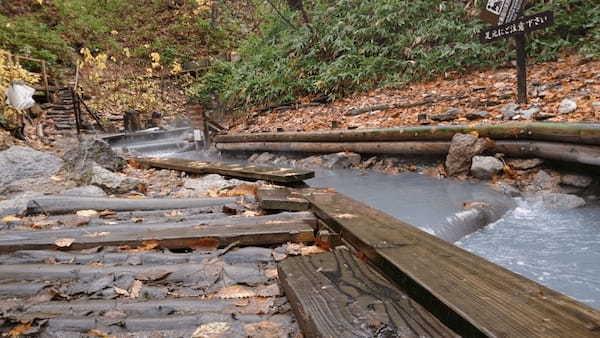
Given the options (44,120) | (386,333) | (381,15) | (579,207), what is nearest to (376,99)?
(381,15)

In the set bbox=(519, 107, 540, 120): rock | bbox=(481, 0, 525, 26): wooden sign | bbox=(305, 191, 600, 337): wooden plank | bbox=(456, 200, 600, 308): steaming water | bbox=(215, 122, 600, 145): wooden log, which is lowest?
bbox=(456, 200, 600, 308): steaming water

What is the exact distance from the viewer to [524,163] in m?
4.63

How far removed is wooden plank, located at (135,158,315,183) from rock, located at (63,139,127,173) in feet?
2.23

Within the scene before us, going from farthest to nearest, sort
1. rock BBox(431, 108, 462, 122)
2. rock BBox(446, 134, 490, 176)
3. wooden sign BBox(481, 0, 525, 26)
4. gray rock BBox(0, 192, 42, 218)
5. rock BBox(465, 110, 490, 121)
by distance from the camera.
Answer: rock BBox(431, 108, 462, 122)
rock BBox(465, 110, 490, 121)
wooden sign BBox(481, 0, 525, 26)
rock BBox(446, 134, 490, 176)
gray rock BBox(0, 192, 42, 218)

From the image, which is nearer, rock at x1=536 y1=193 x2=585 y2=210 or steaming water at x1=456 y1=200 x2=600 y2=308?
steaming water at x1=456 y1=200 x2=600 y2=308

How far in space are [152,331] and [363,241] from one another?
951mm

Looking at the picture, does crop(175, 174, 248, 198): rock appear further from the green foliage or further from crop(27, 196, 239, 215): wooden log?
the green foliage

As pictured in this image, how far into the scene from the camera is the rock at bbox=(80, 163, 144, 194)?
390cm

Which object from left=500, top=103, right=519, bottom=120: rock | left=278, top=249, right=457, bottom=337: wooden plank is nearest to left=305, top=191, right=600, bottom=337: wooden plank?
left=278, top=249, right=457, bottom=337: wooden plank

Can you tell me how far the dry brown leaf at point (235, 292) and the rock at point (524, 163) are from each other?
4.51 metres

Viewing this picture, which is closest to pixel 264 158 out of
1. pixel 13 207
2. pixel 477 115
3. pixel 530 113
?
pixel 477 115

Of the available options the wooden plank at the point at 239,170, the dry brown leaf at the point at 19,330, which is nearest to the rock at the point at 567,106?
the wooden plank at the point at 239,170

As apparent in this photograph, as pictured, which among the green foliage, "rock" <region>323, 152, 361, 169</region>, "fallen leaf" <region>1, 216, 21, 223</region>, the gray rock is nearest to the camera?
"fallen leaf" <region>1, 216, 21, 223</region>

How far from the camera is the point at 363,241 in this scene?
163cm
